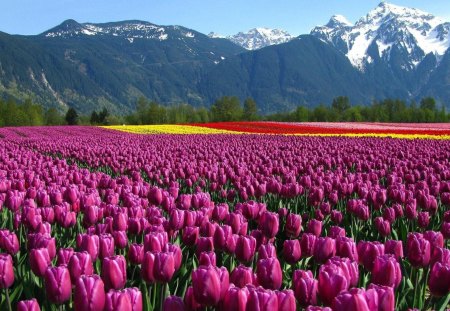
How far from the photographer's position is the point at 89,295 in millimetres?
2203

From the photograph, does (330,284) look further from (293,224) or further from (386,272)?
(293,224)

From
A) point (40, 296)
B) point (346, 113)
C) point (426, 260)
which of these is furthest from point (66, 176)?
point (346, 113)

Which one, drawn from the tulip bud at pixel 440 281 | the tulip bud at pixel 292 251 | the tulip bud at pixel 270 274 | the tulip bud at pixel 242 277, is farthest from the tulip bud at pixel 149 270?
the tulip bud at pixel 440 281

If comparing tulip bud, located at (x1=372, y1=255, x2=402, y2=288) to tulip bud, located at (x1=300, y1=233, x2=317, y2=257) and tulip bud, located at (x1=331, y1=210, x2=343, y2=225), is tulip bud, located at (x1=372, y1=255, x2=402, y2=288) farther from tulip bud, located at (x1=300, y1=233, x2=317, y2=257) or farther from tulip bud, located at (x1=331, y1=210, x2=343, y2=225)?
tulip bud, located at (x1=331, y1=210, x2=343, y2=225)

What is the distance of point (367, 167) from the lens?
10.2 metres

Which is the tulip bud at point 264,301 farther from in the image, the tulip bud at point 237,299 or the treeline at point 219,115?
the treeline at point 219,115

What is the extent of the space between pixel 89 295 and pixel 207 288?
1.55ft

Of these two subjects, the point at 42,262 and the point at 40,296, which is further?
the point at 40,296

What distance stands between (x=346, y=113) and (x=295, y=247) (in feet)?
352

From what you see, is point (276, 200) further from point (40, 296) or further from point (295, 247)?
point (40, 296)

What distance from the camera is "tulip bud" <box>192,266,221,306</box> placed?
2.34m

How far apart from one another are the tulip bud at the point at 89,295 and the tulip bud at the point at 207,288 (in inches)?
15.0

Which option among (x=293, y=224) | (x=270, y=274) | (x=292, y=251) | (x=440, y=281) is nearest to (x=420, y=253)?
(x=440, y=281)

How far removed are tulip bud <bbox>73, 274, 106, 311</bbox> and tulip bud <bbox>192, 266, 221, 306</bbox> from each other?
38cm
